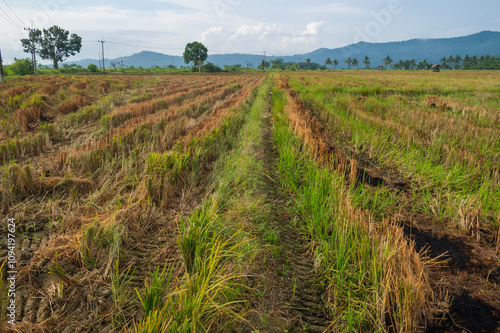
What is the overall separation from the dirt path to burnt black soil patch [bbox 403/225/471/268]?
3.54 ft

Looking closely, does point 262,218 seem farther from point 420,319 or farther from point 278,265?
point 420,319

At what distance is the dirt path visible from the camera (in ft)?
5.60

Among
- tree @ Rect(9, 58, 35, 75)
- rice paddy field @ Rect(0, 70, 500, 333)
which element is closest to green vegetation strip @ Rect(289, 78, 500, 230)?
rice paddy field @ Rect(0, 70, 500, 333)

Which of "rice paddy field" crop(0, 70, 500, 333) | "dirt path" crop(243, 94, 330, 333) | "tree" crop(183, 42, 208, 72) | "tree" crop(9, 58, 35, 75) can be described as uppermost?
"tree" crop(183, 42, 208, 72)

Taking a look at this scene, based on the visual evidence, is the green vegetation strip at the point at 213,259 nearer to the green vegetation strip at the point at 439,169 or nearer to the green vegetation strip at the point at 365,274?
the green vegetation strip at the point at 365,274

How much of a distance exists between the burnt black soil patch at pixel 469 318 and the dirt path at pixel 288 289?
74cm

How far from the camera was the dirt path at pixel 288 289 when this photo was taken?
1.71 meters

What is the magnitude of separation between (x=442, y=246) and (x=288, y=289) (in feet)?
5.89

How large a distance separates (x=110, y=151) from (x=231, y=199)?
9.50 ft

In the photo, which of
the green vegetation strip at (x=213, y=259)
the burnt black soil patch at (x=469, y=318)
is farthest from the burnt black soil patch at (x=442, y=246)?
the green vegetation strip at (x=213, y=259)

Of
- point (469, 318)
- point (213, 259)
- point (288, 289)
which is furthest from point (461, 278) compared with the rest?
point (213, 259)

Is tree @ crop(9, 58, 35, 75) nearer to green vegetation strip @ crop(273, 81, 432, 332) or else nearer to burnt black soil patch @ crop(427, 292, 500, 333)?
green vegetation strip @ crop(273, 81, 432, 332)

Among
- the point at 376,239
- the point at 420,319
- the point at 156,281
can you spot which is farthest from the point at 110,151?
the point at 420,319

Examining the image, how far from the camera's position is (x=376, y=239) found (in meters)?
2.07
